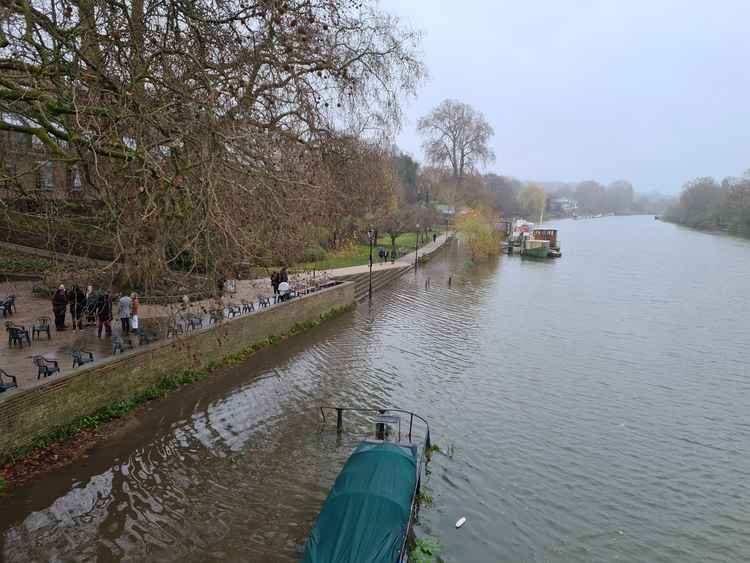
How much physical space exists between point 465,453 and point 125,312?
31.6 ft

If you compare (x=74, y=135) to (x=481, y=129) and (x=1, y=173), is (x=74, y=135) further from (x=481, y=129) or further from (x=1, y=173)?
(x=481, y=129)

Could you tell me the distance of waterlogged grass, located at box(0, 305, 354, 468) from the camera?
9.38 meters

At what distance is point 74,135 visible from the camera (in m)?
7.00

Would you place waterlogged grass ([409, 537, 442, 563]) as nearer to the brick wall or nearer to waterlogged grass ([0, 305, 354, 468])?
the brick wall

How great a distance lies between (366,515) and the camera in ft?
21.4

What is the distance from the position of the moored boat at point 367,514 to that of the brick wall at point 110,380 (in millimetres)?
4888

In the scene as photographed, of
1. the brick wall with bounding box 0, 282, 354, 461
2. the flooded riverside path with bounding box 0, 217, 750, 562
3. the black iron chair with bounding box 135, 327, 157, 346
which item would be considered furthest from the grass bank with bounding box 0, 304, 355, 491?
the black iron chair with bounding box 135, 327, 157, 346

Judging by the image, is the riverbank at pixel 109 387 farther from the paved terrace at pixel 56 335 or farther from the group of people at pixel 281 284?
the group of people at pixel 281 284

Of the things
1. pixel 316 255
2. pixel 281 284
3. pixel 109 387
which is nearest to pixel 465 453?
pixel 109 387

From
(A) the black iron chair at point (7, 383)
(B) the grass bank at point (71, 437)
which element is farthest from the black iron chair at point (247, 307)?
(A) the black iron chair at point (7, 383)

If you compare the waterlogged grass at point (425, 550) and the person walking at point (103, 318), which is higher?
the person walking at point (103, 318)

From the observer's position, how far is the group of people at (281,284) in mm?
19703

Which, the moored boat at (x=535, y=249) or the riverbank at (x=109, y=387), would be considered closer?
the riverbank at (x=109, y=387)

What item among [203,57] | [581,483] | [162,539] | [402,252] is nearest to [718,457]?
[581,483]
